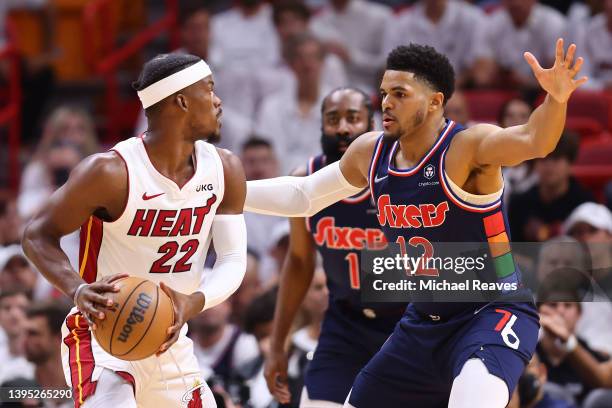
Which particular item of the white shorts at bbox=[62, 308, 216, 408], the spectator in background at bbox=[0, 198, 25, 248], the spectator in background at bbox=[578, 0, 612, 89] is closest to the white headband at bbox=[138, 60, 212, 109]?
the white shorts at bbox=[62, 308, 216, 408]

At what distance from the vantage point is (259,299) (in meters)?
7.95

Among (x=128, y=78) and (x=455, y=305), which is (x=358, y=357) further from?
(x=128, y=78)

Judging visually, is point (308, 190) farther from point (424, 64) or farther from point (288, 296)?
point (424, 64)

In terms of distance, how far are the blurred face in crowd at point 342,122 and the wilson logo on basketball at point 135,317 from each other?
2031mm

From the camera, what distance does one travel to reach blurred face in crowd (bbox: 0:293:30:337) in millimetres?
8375

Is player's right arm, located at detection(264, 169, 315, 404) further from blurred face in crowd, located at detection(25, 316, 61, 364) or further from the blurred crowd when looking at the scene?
blurred face in crowd, located at detection(25, 316, 61, 364)

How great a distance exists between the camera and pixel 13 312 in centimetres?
845

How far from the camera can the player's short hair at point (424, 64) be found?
5.20m

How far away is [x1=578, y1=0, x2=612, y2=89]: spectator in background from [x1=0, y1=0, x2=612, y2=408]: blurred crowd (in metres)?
0.01

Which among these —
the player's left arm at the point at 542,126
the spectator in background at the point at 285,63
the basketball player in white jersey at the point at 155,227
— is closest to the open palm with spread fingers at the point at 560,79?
the player's left arm at the point at 542,126

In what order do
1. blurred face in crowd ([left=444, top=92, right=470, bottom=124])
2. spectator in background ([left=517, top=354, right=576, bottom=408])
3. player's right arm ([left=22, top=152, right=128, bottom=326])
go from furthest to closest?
1. blurred face in crowd ([left=444, top=92, right=470, bottom=124])
2. spectator in background ([left=517, top=354, right=576, bottom=408])
3. player's right arm ([left=22, top=152, right=128, bottom=326])

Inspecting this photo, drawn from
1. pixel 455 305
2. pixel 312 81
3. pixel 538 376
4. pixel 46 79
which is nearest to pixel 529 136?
pixel 455 305

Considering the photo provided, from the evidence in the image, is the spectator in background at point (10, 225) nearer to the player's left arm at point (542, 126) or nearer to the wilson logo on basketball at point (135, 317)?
the wilson logo on basketball at point (135, 317)

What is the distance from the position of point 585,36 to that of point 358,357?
5936 mm
